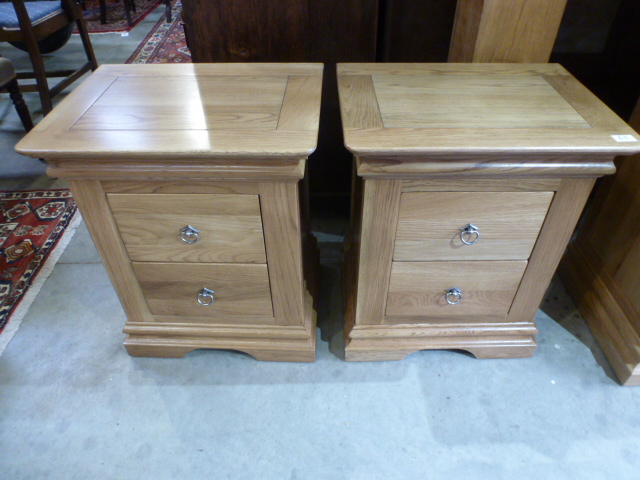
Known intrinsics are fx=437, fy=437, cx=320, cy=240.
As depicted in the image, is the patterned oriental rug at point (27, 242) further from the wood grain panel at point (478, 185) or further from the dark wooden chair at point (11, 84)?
the wood grain panel at point (478, 185)

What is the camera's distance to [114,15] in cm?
393

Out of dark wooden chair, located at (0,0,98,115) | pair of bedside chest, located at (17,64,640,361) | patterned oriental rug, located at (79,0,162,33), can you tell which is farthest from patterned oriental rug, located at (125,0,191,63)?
pair of bedside chest, located at (17,64,640,361)

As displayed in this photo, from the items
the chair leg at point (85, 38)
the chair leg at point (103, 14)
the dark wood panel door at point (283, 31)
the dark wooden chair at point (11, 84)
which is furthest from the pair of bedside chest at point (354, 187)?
the chair leg at point (103, 14)

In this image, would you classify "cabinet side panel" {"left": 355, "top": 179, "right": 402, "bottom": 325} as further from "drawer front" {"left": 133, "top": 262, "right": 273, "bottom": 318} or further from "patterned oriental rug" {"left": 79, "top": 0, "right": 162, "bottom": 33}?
"patterned oriental rug" {"left": 79, "top": 0, "right": 162, "bottom": 33}

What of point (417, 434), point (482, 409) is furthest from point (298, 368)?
point (482, 409)

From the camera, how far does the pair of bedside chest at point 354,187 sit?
0.77m

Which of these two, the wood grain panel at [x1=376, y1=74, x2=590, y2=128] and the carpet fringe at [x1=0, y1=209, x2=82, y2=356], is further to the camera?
the carpet fringe at [x1=0, y1=209, x2=82, y2=356]

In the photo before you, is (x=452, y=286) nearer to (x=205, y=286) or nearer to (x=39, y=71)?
(x=205, y=286)

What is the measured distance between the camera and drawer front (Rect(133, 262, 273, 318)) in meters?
0.95

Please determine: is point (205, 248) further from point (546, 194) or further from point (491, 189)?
point (546, 194)

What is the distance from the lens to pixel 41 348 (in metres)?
1.14

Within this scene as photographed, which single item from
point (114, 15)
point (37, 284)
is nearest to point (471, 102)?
point (37, 284)

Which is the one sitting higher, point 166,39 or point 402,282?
point 402,282

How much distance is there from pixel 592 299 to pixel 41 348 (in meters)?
1.46
